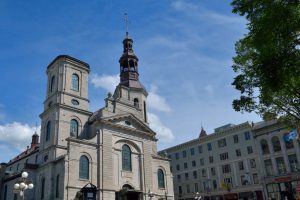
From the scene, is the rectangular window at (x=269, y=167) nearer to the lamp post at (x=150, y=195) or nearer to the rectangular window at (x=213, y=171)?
the rectangular window at (x=213, y=171)

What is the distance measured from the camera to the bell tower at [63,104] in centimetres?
3825

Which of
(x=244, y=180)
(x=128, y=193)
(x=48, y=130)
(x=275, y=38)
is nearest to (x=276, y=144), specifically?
(x=244, y=180)

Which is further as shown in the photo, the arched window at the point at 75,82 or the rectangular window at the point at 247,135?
the rectangular window at the point at 247,135

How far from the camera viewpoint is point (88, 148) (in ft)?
121

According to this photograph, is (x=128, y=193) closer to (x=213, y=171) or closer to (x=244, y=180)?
(x=244, y=180)

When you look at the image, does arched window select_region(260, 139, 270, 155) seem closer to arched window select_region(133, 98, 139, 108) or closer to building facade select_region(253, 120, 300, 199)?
building facade select_region(253, 120, 300, 199)

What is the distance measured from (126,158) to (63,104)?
11105mm

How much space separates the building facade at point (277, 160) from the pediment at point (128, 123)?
20839mm

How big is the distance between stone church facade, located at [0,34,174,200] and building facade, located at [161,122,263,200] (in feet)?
31.1

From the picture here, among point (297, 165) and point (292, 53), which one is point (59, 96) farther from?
point (297, 165)

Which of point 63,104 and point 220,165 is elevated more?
point 63,104

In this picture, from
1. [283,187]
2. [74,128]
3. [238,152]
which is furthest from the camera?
[238,152]

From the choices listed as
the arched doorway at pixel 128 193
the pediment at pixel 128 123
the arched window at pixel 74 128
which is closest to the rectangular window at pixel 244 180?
the pediment at pixel 128 123

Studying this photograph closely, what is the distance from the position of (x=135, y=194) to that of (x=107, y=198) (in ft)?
17.1
